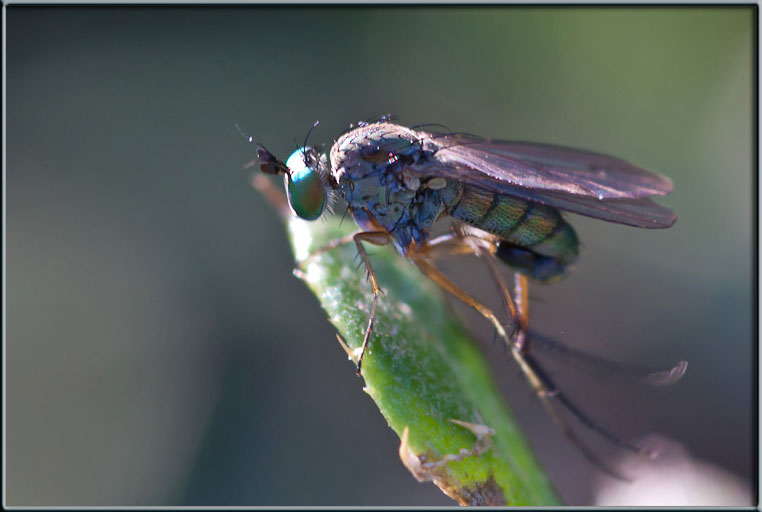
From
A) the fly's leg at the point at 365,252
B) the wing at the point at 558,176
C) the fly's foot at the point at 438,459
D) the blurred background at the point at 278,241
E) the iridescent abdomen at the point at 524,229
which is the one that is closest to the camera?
the fly's foot at the point at 438,459

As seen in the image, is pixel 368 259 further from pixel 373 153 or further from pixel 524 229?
pixel 524 229

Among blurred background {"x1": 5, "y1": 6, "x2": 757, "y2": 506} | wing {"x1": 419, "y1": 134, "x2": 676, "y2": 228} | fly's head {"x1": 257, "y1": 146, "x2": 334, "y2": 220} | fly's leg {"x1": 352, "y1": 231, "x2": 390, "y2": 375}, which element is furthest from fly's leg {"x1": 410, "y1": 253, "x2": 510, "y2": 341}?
blurred background {"x1": 5, "y1": 6, "x2": 757, "y2": 506}

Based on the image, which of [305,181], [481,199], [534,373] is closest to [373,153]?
[305,181]

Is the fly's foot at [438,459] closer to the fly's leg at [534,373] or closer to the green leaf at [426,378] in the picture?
the green leaf at [426,378]

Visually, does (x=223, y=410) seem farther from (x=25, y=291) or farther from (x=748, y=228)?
(x=748, y=228)

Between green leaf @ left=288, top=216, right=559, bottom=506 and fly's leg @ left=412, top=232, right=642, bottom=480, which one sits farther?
fly's leg @ left=412, top=232, right=642, bottom=480

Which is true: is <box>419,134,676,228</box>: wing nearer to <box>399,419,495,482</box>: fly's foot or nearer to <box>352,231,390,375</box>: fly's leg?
<box>352,231,390,375</box>: fly's leg

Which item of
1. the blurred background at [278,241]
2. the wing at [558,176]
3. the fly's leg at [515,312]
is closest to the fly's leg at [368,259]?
the fly's leg at [515,312]
